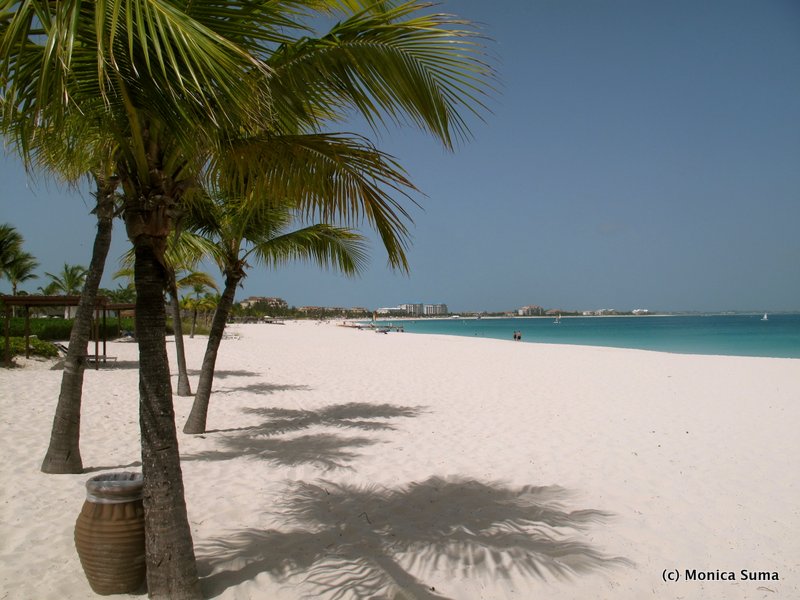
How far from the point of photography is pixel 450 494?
16.4ft

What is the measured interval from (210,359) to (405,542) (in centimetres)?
412

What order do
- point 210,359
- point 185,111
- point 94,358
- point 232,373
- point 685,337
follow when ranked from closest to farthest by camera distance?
1. point 185,111
2. point 210,359
3. point 232,373
4. point 94,358
5. point 685,337

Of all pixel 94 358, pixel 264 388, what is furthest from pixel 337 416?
pixel 94 358

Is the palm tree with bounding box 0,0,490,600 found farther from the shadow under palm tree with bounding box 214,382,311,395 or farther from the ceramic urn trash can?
the shadow under palm tree with bounding box 214,382,311,395

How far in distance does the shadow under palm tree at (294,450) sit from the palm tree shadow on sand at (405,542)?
3.17 feet

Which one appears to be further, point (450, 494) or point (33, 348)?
point (33, 348)

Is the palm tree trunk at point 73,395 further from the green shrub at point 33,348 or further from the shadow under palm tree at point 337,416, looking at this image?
the green shrub at point 33,348

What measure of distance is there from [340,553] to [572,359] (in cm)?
1705

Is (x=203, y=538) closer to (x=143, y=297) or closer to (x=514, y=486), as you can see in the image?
(x=143, y=297)

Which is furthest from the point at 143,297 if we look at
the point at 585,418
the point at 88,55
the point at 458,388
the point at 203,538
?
the point at 458,388

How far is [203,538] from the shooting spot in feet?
12.7

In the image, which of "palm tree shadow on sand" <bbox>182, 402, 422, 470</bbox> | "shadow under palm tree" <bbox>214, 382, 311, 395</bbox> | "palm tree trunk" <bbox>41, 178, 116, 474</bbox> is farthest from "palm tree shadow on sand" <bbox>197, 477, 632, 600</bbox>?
"shadow under palm tree" <bbox>214, 382, 311, 395</bbox>

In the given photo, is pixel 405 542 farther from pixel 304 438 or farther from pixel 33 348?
pixel 33 348

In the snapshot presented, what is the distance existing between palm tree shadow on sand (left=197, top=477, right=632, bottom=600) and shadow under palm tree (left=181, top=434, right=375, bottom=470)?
0.97 m
